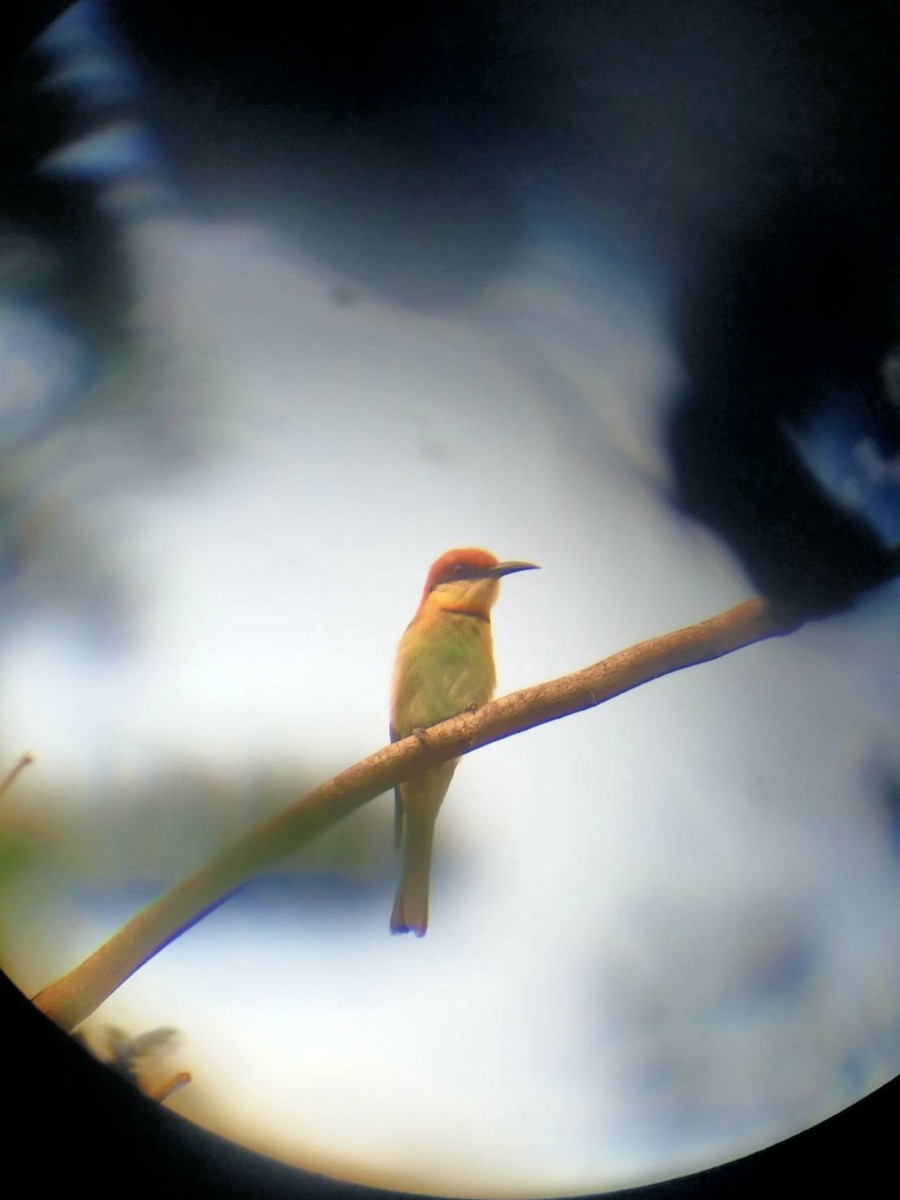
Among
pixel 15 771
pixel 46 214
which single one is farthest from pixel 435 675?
pixel 46 214

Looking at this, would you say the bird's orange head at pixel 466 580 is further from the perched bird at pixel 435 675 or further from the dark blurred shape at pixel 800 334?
the dark blurred shape at pixel 800 334

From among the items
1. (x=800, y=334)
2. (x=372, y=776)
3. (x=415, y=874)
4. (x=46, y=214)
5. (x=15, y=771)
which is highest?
(x=46, y=214)

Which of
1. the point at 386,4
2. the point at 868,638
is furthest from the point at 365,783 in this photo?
the point at 386,4

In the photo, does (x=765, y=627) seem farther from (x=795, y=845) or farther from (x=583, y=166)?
(x=583, y=166)

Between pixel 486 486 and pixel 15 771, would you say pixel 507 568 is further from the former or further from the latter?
pixel 15 771

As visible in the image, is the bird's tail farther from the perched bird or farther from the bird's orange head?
the bird's orange head

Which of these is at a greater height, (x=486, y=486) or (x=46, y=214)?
(x=46, y=214)
